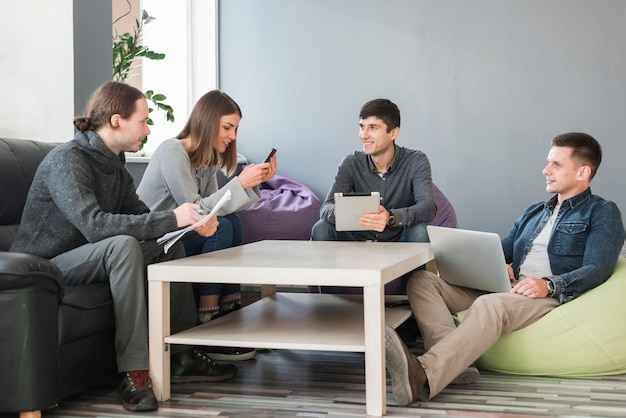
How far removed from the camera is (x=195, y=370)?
2602mm

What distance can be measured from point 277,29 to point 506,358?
3.40m

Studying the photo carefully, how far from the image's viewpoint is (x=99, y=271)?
2.32 meters

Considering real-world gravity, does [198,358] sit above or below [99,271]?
below

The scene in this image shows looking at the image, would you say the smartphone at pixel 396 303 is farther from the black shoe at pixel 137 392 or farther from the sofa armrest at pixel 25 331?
the sofa armrest at pixel 25 331

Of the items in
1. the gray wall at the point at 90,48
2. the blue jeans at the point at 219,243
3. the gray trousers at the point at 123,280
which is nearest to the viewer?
the gray trousers at the point at 123,280

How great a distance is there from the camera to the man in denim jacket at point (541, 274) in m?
2.45

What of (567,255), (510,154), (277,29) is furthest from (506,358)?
(277,29)

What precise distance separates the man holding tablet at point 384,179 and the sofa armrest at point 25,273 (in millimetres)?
1578

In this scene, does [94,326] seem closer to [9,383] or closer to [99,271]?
[99,271]

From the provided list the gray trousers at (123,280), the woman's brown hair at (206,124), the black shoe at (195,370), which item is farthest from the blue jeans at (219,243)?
the gray trousers at (123,280)

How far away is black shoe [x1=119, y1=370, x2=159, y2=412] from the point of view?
87.8 inches

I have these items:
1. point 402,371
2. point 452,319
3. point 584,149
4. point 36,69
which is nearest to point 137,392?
point 402,371

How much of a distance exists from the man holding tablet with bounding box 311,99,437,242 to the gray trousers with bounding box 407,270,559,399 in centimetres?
47

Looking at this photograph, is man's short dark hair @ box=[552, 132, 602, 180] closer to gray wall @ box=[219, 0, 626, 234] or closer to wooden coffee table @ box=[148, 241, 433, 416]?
wooden coffee table @ box=[148, 241, 433, 416]
